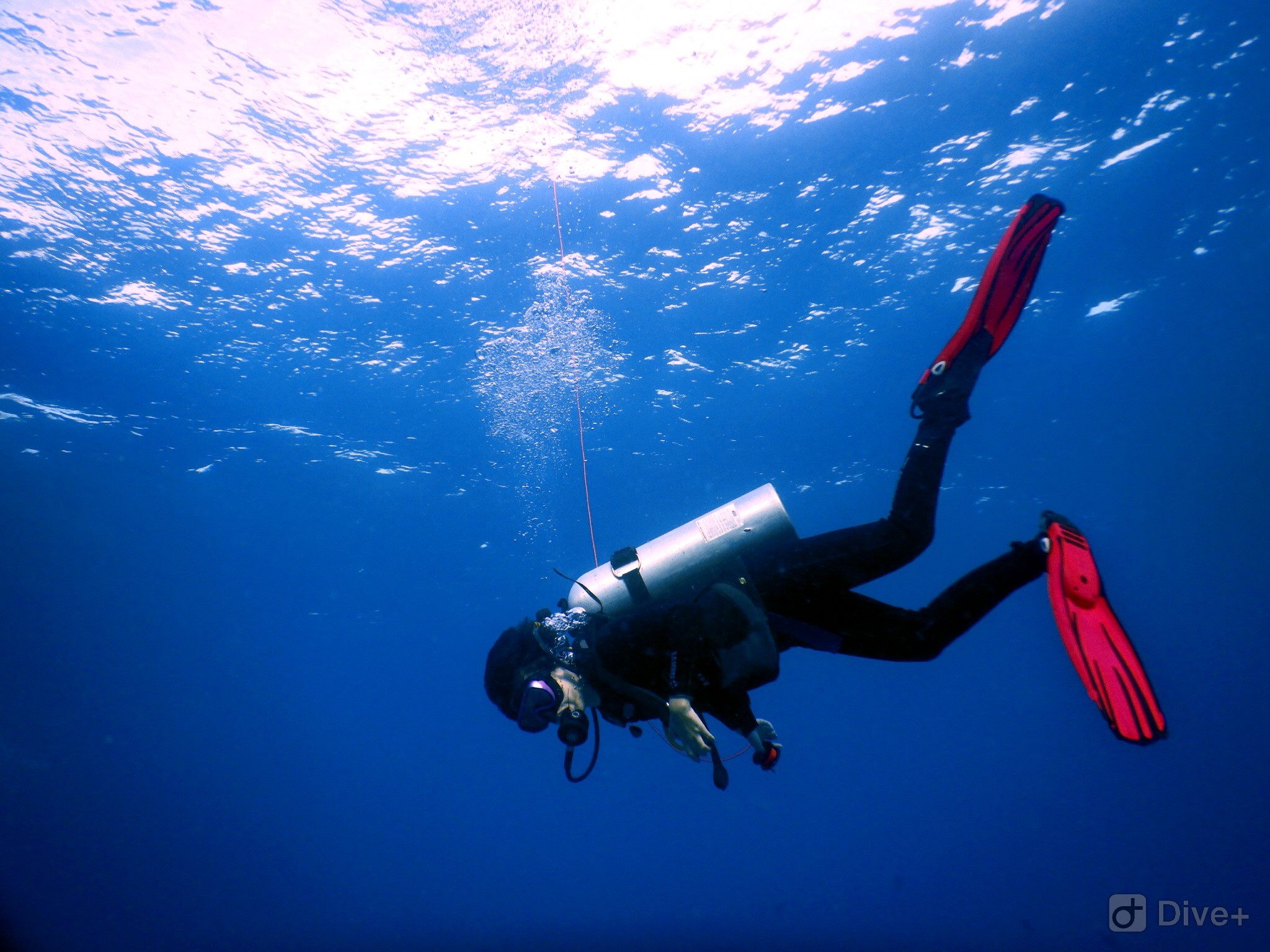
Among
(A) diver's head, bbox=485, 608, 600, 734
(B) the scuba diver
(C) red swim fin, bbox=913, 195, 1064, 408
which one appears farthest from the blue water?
(A) diver's head, bbox=485, 608, 600, 734

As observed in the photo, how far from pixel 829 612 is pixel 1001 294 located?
2678mm

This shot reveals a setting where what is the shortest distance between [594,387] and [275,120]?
8.24m

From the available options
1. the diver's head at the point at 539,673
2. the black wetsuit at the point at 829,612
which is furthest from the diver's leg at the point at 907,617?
the diver's head at the point at 539,673

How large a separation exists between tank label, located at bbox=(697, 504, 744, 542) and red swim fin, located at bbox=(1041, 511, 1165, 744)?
6.90ft

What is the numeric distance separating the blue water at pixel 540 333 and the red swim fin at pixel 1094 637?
818 centimetres

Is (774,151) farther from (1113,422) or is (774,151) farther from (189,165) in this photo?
(1113,422)

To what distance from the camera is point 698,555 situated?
13.3 ft

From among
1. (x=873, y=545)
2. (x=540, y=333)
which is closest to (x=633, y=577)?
(x=873, y=545)

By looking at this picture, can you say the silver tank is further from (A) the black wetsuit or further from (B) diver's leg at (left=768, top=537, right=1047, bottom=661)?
(B) diver's leg at (left=768, top=537, right=1047, bottom=661)

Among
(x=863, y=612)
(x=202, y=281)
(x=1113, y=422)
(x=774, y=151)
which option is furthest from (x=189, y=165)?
(x=1113, y=422)

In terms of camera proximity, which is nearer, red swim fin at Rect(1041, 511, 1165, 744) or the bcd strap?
red swim fin at Rect(1041, 511, 1165, 744)

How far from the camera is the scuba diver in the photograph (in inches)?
130

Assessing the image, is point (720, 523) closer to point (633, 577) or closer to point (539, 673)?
point (633, 577)

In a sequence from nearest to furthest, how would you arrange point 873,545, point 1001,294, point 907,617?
point 873,545 < point 1001,294 < point 907,617
